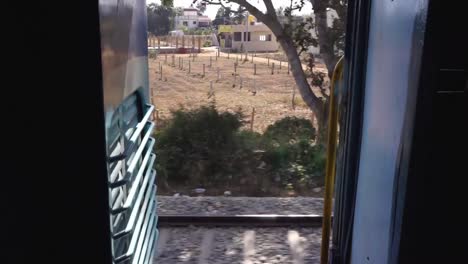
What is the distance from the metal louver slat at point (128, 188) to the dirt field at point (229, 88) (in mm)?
9267

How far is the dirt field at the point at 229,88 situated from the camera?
1471 centimetres

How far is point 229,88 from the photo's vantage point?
2036 centimetres

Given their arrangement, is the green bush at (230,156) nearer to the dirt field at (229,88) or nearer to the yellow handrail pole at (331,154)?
the dirt field at (229,88)

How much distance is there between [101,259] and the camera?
1.51 metres

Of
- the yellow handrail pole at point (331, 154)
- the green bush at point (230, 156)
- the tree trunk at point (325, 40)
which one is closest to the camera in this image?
the yellow handrail pole at point (331, 154)

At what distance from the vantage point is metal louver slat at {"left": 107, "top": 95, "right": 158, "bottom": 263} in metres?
1.62

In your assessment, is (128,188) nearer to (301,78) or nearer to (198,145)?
(198,145)

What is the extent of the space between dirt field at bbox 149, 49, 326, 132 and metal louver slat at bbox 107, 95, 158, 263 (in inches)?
365

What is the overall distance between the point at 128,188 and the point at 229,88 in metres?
18.5

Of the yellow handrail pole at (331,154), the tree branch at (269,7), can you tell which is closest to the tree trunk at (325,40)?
the tree branch at (269,7)

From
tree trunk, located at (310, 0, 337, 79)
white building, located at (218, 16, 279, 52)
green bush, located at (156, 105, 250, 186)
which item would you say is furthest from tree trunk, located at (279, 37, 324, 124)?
white building, located at (218, 16, 279, 52)

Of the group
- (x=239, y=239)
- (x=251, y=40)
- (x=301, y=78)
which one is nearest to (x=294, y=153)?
(x=301, y=78)

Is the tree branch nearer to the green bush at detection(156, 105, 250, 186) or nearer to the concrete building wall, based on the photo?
the green bush at detection(156, 105, 250, 186)

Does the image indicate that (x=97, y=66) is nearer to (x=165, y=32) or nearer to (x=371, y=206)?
(x=371, y=206)
